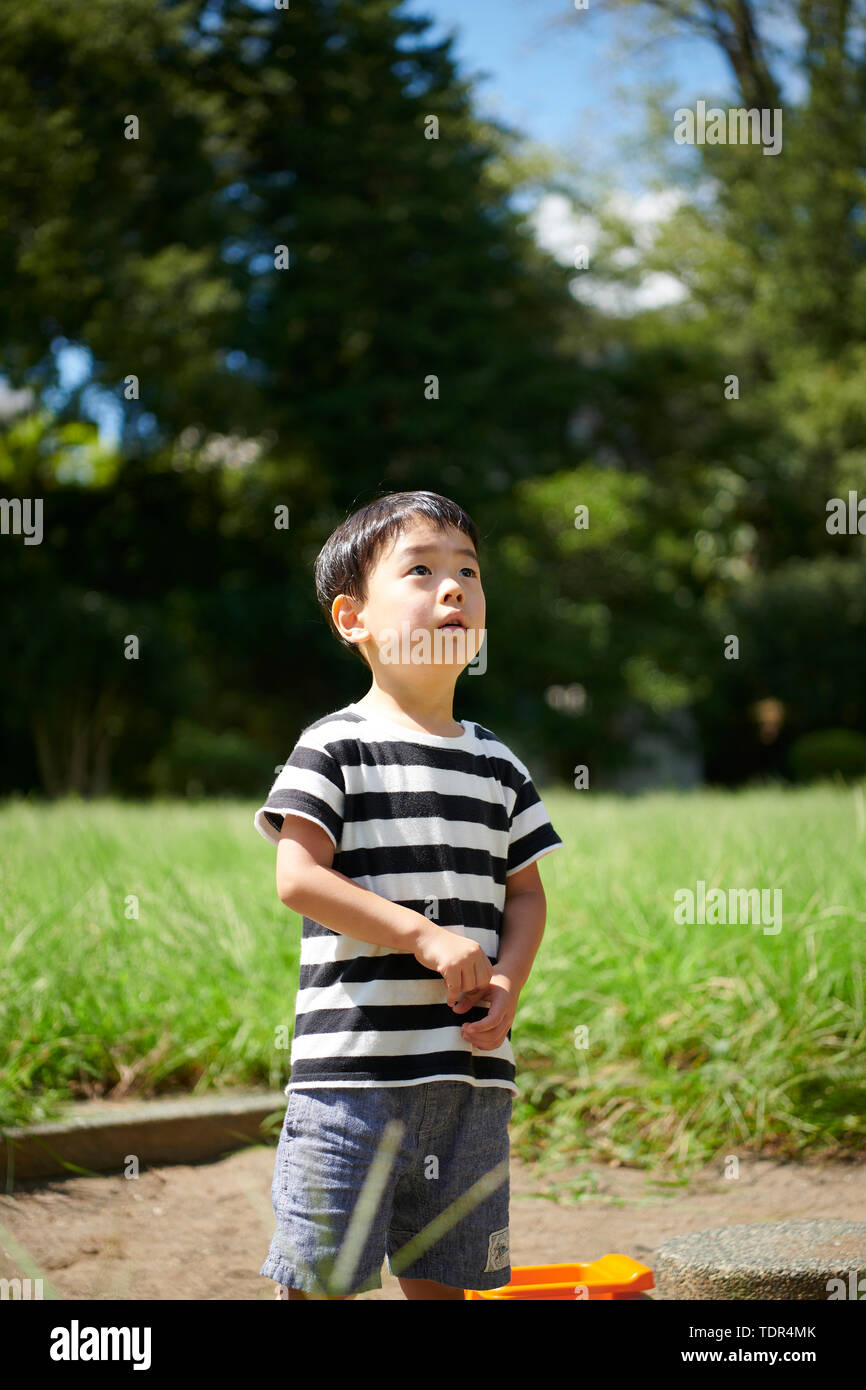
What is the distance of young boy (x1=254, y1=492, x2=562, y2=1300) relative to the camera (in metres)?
1.57

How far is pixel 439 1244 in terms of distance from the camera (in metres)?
1.63

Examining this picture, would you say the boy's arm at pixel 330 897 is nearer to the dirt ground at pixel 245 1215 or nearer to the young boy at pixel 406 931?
the young boy at pixel 406 931

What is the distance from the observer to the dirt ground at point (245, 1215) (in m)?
2.23

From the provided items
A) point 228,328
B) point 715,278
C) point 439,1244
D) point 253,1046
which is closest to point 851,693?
point 715,278

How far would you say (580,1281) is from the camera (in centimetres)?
192

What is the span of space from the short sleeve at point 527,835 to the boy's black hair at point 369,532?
1.12ft

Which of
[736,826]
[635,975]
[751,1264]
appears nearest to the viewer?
[751,1264]

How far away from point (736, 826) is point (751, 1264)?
3.05 metres

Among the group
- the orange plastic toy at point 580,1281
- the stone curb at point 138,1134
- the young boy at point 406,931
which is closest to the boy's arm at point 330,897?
the young boy at point 406,931

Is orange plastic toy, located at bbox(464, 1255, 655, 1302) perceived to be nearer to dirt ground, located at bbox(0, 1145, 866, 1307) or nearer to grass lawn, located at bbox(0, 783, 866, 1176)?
dirt ground, located at bbox(0, 1145, 866, 1307)

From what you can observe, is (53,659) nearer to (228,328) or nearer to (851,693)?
(228,328)

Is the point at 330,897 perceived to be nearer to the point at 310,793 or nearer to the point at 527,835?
the point at 310,793

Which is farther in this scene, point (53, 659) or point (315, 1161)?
point (53, 659)
